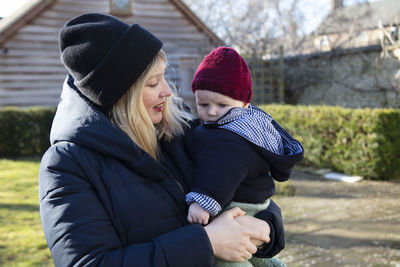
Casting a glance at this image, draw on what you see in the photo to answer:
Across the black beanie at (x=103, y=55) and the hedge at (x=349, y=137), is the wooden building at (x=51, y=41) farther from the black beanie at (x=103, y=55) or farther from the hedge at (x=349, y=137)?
the black beanie at (x=103, y=55)

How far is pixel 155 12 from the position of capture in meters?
14.8

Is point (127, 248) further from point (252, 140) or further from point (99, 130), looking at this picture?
point (252, 140)

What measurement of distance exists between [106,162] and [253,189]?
69 cm

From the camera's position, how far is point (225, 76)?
2016mm

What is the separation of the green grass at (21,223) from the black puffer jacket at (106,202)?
123 inches

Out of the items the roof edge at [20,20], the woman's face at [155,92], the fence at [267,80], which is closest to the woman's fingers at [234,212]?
the woman's face at [155,92]

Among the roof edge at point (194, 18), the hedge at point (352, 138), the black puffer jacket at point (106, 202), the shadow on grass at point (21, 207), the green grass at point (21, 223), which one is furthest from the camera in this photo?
the roof edge at point (194, 18)

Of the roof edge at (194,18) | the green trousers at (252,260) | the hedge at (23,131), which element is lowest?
the hedge at (23,131)

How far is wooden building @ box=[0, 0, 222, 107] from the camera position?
511 inches

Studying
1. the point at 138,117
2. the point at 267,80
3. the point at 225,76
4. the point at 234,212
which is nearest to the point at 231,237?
the point at 234,212

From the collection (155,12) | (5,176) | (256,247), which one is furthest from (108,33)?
(155,12)

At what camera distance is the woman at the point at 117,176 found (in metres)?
1.39

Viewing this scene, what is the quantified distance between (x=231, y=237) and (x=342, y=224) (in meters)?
4.06

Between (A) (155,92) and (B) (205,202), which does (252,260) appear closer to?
(B) (205,202)
